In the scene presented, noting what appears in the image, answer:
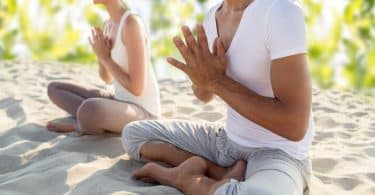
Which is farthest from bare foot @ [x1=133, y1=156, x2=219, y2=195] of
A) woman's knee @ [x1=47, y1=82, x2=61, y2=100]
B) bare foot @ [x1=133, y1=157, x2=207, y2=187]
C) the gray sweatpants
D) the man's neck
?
woman's knee @ [x1=47, y1=82, x2=61, y2=100]

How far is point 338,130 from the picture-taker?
2.98m

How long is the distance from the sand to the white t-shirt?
0.27 meters

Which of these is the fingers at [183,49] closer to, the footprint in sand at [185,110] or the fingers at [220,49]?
the fingers at [220,49]

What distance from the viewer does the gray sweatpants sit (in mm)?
1662

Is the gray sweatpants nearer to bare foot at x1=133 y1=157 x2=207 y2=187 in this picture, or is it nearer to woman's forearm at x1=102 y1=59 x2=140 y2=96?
bare foot at x1=133 y1=157 x2=207 y2=187

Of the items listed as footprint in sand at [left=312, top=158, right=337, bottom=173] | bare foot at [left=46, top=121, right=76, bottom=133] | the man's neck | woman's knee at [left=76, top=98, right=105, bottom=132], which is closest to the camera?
the man's neck

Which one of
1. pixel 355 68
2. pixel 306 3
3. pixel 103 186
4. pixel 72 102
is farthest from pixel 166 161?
pixel 306 3

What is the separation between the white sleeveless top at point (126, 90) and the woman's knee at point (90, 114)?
18 centimetres

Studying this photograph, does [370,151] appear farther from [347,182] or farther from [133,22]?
[133,22]

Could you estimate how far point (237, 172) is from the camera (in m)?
1.91

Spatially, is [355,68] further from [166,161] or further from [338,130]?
[166,161]

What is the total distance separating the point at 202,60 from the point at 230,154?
416mm

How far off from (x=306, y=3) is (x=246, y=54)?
3.95m

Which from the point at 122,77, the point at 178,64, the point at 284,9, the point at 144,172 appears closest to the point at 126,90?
the point at 122,77
